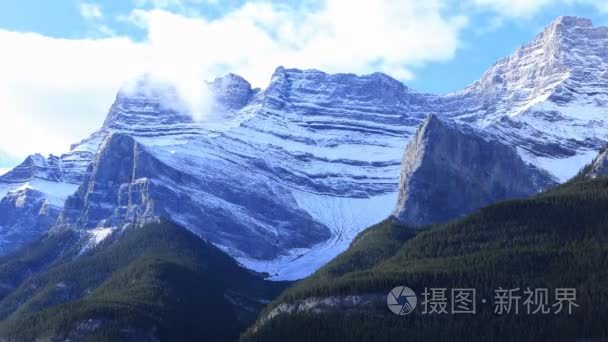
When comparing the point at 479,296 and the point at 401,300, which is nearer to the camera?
the point at 479,296

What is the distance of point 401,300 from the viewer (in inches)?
7318

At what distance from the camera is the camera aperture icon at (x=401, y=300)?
184000 millimetres

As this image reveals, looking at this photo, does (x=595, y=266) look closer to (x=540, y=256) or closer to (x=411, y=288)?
(x=540, y=256)

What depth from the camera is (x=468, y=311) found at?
7023 inches

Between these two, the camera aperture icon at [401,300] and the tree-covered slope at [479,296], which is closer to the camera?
the tree-covered slope at [479,296]

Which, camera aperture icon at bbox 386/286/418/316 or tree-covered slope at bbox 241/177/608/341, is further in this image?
camera aperture icon at bbox 386/286/418/316

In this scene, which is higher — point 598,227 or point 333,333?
point 598,227

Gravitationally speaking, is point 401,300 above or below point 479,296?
below

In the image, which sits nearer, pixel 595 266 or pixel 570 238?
pixel 595 266

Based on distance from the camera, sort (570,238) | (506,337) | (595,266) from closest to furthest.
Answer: (506,337), (595,266), (570,238)

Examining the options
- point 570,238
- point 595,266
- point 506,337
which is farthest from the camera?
point 570,238

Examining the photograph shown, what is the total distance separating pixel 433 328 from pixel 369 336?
8.36 metres

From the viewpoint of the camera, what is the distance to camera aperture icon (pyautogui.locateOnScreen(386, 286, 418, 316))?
18400 cm

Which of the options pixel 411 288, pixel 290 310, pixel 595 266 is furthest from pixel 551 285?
pixel 290 310
